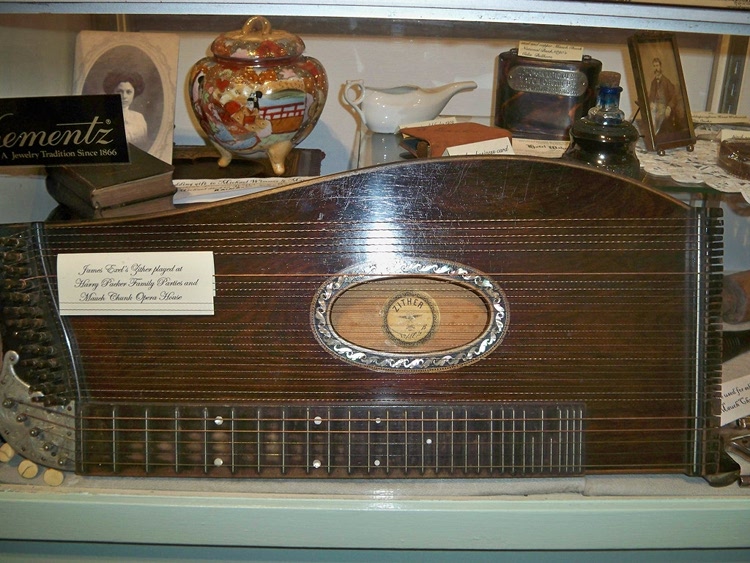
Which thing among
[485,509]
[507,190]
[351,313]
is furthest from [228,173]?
[485,509]

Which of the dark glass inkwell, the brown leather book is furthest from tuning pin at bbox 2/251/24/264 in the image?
the dark glass inkwell

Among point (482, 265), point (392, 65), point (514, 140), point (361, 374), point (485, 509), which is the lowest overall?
point (485, 509)

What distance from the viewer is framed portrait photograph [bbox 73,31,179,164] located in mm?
1026

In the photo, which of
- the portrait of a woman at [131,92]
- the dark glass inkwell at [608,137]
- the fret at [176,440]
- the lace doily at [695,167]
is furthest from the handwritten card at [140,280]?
the lace doily at [695,167]

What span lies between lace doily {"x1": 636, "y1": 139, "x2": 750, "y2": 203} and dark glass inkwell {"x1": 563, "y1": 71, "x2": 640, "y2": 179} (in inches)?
3.4

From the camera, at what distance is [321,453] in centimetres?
80

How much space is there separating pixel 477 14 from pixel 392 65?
19.0 inches

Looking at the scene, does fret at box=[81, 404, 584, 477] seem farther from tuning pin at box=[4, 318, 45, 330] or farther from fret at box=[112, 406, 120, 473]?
tuning pin at box=[4, 318, 45, 330]

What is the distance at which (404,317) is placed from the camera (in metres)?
0.81

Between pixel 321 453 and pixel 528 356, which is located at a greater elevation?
pixel 528 356

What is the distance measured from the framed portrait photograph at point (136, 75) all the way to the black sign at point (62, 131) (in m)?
0.26

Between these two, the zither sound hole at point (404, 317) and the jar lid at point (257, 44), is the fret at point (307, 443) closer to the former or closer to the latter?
the zither sound hole at point (404, 317)

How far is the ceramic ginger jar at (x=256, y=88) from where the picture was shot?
3.01ft

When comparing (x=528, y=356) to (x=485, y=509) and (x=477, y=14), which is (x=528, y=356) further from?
(x=477, y=14)
